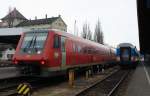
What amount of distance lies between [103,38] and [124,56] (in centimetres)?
5173

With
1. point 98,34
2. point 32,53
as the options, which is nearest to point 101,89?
point 32,53

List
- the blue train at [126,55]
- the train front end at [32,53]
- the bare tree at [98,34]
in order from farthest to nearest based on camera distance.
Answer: the bare tree at [98,34] → the blue train at [126,55] → the train front end at [32,53]

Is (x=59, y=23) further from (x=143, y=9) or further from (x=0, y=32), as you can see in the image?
(x=143, y=9)

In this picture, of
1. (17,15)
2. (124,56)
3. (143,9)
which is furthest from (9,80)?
(17,15)

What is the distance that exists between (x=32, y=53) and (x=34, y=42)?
798 mm

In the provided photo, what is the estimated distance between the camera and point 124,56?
43.2 meters

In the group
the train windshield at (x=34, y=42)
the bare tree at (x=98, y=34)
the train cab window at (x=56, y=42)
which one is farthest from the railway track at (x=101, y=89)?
the bare tree at (x=98, y=34)

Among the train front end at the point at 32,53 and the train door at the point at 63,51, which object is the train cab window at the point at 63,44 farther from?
the train front end at the point at 32,53

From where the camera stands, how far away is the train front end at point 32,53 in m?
19.1

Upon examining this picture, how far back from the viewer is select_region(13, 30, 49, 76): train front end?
19.1 meters

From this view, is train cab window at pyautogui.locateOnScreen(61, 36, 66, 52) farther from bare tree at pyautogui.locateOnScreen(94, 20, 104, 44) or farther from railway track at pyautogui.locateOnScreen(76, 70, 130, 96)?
bare tree at pyautogui.locateOnScreen(94, 20, 104, 44)

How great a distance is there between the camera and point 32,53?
64.1 feet

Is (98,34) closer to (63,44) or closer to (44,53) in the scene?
(63,44)

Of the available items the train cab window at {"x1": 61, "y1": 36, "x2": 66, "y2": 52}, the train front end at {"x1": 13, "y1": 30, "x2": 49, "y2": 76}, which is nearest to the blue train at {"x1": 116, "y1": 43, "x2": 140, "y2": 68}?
the train cab window at {"x1": 61, "y1": 36, "x2": 66, "y2": 52}
